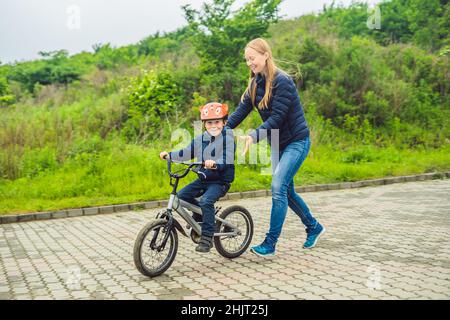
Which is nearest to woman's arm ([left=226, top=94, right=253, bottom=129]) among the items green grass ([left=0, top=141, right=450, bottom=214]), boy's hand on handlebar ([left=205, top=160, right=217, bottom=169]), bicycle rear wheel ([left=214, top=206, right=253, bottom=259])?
boy's hand on handlebar ([left=205, top=160, right=217, bottom=169])

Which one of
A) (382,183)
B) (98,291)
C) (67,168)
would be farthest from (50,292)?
(382,183)

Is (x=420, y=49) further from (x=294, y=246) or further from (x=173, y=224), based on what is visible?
(x=173, y=224)

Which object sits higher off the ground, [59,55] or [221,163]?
[59,55]

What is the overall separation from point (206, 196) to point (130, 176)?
7.44 meters

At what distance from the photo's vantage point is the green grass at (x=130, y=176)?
11.2m

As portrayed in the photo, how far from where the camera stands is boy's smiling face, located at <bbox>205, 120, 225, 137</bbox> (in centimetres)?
559

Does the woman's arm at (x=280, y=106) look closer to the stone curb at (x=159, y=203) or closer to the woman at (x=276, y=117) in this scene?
the woman at (x=276, y=117)

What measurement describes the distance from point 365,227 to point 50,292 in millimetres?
4894

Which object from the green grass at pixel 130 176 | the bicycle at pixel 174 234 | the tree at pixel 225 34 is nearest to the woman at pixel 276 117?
the bicycle at pixel 174 234

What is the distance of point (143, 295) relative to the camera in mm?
4680

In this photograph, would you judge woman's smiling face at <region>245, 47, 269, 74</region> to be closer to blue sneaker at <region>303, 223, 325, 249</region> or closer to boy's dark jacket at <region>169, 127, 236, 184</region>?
boy's dark jacket at <region>169, 127, 236, 184</region>

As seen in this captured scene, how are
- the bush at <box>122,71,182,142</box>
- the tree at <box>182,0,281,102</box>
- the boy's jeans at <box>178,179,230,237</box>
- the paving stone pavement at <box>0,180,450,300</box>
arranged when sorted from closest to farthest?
the paving stone pavement at <box>0,180,450,300</box> → the boy's jeans at <box>178,179,230,237</box> → the bush at <box>122,71,182,142</box> → the tree at <box>182,0,281,102</box>

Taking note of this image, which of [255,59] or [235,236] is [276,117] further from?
[235,236]

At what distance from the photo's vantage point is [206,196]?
5504mm
